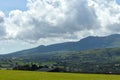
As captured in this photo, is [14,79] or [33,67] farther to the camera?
[33,67]

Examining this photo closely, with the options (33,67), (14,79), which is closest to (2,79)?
(14,79)

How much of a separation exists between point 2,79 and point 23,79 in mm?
3353

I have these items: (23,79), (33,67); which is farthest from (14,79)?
(33,67)

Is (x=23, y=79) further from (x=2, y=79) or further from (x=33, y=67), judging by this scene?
(x=33, y=67)

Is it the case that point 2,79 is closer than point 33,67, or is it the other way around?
point 2,79

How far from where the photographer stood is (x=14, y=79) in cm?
4925

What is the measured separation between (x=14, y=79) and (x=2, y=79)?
76.4 inches

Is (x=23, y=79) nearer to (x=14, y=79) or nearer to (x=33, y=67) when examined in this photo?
(x=14, y=79)

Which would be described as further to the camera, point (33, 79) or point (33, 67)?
point (33, 67)

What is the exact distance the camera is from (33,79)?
50.5 metres

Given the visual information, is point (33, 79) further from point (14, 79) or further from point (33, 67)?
point (33, 67)

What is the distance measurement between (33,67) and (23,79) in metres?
68.8

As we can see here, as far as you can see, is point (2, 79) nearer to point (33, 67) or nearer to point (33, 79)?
point (33, 79)

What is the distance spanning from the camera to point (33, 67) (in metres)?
118
